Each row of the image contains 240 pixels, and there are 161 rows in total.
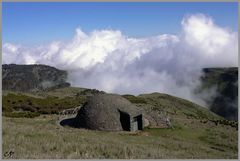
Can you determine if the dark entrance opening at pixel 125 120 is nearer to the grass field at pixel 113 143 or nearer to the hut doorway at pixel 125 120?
the hut doorway at pixel 125 120

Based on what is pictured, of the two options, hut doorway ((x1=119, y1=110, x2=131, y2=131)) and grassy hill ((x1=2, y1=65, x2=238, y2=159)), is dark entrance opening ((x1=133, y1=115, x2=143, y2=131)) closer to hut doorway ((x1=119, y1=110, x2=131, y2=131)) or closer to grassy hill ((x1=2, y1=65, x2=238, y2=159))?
grassy hill ((x1=2, y1=65, x2=238, y2=159))

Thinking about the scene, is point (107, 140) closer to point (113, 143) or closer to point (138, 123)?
point (113, 143)

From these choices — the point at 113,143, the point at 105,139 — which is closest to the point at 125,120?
the point at 105,139

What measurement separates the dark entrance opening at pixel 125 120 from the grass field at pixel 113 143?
60.6 inches

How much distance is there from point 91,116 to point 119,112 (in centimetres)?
257

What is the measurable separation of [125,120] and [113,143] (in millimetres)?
12437

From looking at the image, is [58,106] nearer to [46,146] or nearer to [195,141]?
[195,141]

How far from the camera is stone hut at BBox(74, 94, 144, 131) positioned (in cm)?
3478

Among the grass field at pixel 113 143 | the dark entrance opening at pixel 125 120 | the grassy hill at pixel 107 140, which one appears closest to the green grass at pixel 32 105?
the grassy hill at pixel 107 140

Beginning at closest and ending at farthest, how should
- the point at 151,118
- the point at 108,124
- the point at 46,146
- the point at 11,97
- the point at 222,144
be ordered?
the point at 46,146, the point at 222,144, the point at 108,124, the point at 151,118, the point at 11,97

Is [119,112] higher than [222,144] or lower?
higher

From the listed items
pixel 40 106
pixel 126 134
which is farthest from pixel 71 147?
pixel 40 106

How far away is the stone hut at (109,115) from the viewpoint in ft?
114

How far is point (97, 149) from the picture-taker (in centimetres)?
1800
